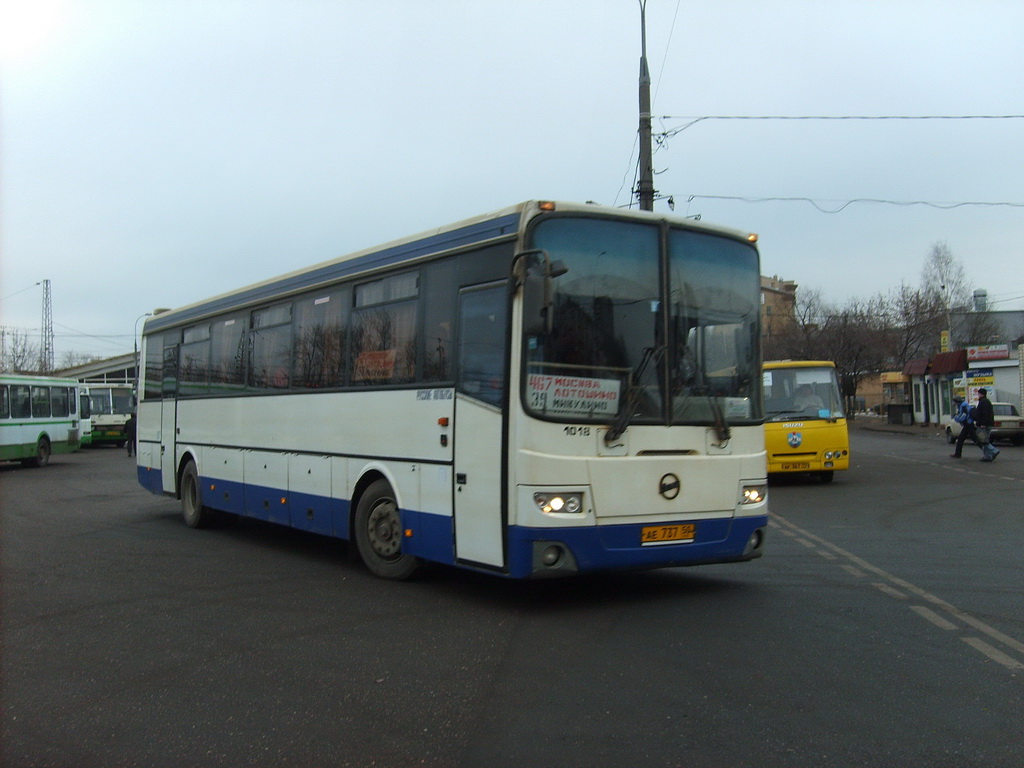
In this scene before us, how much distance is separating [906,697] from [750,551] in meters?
3.10

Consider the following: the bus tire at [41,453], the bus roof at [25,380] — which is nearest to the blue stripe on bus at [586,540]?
the bus roof at [25,380]

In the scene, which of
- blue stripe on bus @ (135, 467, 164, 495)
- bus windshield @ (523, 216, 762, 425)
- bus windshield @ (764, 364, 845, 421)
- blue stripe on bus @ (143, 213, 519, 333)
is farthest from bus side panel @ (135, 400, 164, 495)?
bus windshield @ (764, 364, 845, 421)

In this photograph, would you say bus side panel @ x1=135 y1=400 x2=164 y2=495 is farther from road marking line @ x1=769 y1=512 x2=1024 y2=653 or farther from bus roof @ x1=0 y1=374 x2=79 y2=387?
bus roof @ x1=0 y1=374 x2=79 y2=387

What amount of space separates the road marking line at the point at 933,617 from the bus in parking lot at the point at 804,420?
1194 cm

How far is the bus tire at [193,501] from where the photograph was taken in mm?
13812

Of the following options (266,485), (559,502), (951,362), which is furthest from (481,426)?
→ (951,362)

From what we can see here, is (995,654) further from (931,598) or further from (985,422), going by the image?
(985,422)

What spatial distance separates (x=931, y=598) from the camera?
8141mm

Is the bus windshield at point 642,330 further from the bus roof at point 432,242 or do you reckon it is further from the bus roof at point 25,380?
the bus roof at point 25,380

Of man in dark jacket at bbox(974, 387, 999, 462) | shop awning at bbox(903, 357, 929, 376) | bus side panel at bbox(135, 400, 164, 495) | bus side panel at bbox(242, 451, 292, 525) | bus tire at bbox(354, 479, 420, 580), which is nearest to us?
bus tire at bbox(354, 479, 420, 580)

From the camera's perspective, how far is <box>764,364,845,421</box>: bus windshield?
20234mm

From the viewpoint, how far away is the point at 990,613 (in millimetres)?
7566

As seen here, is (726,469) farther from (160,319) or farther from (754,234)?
(160,319)

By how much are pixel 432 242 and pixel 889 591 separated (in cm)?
491
